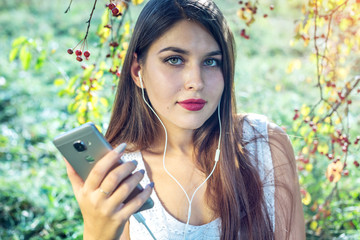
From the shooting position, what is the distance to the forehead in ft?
5.41

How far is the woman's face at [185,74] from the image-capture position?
1.63 metres

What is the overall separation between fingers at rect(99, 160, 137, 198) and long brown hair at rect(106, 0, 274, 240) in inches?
27.8

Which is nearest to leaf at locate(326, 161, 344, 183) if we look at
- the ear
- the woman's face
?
the woman's face

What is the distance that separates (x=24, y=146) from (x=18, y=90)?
142cm

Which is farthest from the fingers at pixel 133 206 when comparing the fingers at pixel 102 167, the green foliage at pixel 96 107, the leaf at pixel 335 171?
the leaf at pixel 335 171

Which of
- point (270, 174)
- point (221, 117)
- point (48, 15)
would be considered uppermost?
point (48, 15)

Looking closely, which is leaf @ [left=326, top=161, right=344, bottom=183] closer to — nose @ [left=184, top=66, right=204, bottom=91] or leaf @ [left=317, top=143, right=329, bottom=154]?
leaf @ [left=317, top=143, right=329, bottom=154]

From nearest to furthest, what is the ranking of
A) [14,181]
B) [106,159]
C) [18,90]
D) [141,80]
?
[106,159] → [141,80] → [14,181] → [18,90]

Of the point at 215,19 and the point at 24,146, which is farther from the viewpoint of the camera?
the point at 24,146

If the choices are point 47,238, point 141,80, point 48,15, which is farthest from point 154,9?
point 48,15

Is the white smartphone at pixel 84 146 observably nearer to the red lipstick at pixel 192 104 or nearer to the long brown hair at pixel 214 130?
the red lipstick at pixel 192 104

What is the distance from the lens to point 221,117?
187cm

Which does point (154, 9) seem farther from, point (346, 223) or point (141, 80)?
point (346, 223)

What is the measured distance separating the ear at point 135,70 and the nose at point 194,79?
291mm
